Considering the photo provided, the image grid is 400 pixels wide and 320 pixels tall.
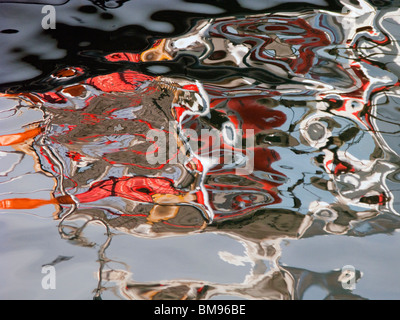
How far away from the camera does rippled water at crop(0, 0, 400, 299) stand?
0.85 m

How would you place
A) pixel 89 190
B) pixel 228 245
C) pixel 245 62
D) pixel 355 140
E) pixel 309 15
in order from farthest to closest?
pixel 309 15 → pixel 245 62 → pixel 355 140 → pixel 89 190 → pixel 228 245

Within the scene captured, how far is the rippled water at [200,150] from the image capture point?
85 cm

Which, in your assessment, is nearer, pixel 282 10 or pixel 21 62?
pixel 21 62

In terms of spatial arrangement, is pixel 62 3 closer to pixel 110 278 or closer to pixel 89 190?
pixel 89 190

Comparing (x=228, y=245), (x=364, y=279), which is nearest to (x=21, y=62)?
(x=228, y=245)

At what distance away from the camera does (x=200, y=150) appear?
1121 mm

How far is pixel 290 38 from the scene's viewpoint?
1435 mm

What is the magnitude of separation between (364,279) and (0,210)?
0.82 metres

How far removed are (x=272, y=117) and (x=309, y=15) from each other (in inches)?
20.4

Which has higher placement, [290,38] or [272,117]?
[290,38]

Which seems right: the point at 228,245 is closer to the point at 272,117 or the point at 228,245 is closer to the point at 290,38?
the point at 272,117
